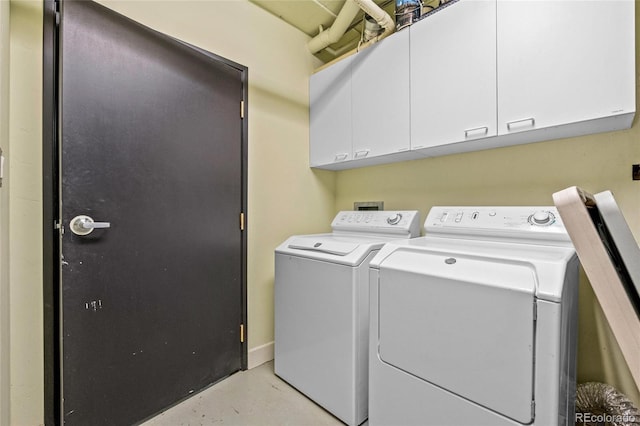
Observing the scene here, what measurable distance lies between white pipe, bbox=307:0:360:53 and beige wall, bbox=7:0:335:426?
0.11 m

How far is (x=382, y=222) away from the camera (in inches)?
73.1

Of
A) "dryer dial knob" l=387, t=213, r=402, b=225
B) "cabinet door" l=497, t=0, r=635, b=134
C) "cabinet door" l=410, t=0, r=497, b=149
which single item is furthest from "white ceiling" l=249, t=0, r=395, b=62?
"dryer dial knob" l=387, t=213, r=402, b=225

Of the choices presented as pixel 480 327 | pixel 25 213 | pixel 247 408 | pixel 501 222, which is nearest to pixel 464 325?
pixel 480 327

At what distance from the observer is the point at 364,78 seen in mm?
1895

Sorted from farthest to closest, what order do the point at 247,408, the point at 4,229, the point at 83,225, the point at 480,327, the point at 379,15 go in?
the point at 379,15
the point at 247,408
the point at 83,225
the point at 4,229
the point at 480,327

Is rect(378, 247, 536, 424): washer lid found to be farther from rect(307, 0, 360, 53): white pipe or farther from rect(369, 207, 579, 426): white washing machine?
rect(307, 0, 360, 53): white pipe

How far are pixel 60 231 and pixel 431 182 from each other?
202cm

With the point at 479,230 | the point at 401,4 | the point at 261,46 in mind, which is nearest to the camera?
the point at 479,230

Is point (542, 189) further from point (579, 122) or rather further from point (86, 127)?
point (86, 127)

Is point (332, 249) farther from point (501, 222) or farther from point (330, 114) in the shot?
point (330, 114)

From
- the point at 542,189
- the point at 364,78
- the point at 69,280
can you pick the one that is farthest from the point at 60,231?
the point at 542,189

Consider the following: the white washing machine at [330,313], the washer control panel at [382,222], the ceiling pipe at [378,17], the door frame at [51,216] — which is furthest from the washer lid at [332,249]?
the ceiling pipe at [378,17]

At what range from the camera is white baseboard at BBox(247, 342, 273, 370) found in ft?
6.51
